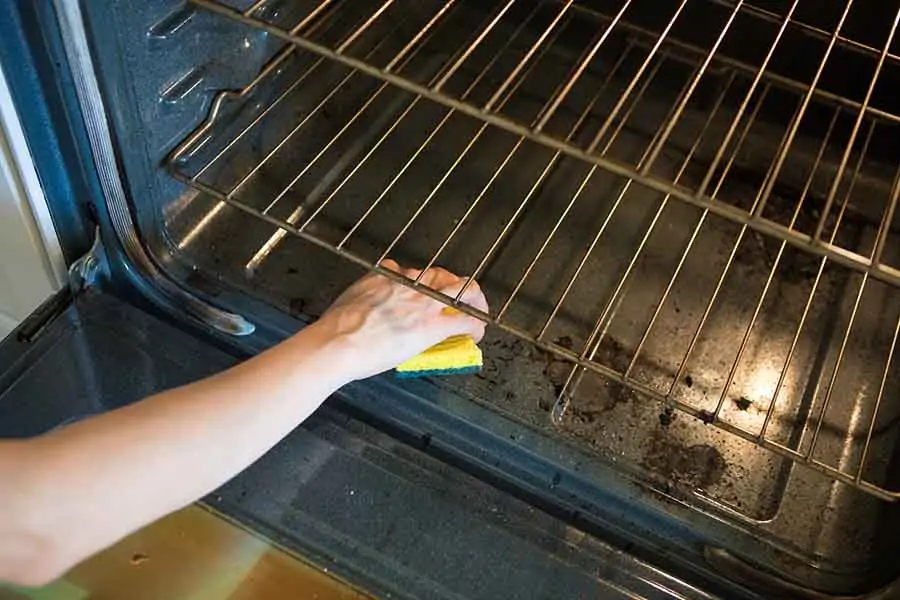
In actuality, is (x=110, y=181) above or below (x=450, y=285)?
above

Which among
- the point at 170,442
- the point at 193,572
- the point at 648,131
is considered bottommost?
the point at 193,572

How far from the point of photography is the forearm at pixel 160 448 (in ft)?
2.22

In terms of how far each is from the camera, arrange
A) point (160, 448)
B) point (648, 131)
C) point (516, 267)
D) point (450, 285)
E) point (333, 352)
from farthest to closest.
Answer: point (648, 131) → point (516, 267) → point (450, 285) → point (333, 352) → point (160, 448)

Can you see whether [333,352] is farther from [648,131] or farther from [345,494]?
[648,131]

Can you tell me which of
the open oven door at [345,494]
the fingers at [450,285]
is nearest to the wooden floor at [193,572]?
the open oven door at [345,494]

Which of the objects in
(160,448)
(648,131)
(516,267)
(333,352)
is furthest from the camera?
(648,131)

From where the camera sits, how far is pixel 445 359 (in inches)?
39.6

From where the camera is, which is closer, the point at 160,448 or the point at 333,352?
the point at 160,448

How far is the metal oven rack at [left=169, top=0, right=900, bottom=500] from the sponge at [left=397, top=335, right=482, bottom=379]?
7 centimetres

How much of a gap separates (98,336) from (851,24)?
3.02 feet

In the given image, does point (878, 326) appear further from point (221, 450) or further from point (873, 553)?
point (221, 450)

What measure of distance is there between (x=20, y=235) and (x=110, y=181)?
0.15 meters

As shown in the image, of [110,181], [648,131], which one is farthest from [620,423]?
[110,181]

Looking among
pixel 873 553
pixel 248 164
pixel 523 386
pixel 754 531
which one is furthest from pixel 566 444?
pixel 248 164
